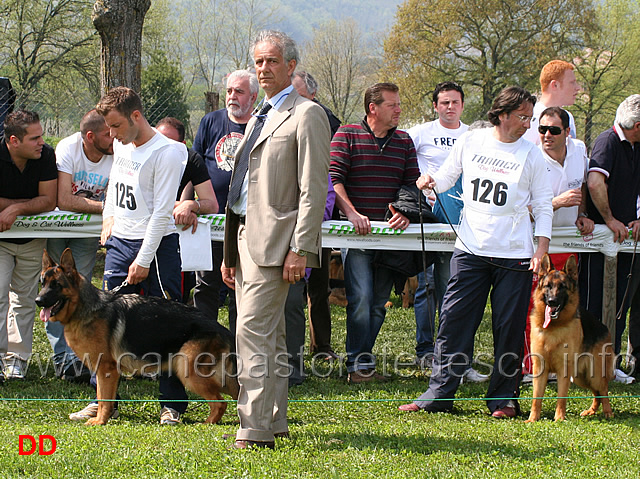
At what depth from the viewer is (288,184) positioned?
153 inches

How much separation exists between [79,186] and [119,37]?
12.0 feet

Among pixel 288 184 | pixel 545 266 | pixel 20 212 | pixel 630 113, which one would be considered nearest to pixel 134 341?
pixel 288 184

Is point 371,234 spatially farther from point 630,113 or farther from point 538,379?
point 630,113

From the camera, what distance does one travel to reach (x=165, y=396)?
4.93 meters

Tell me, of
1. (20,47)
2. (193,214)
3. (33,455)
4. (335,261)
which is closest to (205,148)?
(193,214)

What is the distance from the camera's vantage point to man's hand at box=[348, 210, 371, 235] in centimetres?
600

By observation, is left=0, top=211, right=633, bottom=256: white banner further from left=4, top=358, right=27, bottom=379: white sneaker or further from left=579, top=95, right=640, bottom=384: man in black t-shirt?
left=4, top=358, right=27, bottom=379: white sneaker

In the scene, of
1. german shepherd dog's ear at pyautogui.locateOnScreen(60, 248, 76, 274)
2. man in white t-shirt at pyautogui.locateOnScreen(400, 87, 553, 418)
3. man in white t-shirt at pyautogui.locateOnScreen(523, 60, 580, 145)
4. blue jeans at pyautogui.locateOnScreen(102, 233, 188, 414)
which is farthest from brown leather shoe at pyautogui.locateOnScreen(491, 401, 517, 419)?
german shepherd dog's ear at pyautogui.locateOnScreen(60, 248, 76, 274)

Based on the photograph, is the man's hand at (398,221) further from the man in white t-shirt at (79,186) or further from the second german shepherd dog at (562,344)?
the man in white t-shirt at (79,186)

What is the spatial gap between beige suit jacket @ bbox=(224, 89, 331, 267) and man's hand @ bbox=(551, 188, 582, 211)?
3.03 meters

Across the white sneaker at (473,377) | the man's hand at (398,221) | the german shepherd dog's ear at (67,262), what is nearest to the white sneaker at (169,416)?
the german shepherd dog's ear at (67,262)

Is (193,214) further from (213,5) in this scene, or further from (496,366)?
(213,5)

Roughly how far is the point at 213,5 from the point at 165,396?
53.1 m

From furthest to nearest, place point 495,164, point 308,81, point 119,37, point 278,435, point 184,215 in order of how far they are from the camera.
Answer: point 119,37, point 308,81, point 184,215, point 495,164, point 278,435
